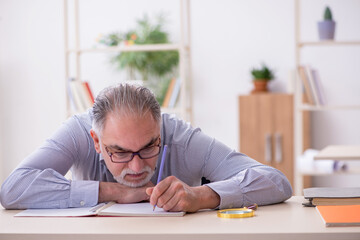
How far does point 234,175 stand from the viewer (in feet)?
6.67

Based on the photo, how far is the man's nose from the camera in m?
1.82

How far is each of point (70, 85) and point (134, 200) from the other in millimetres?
2991

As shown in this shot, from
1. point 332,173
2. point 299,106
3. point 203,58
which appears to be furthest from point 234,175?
point 203,58

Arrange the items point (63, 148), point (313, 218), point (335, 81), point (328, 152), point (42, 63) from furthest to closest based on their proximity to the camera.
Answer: point (42, 63) → point (335, 81) → point (328, 152) → point (63, 148) → point (313, 218)

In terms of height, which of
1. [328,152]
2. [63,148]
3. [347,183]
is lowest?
[347,183]

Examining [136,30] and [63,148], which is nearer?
[63,148]

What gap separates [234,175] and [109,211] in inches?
21.1

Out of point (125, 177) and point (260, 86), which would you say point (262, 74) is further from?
point (125, 177)

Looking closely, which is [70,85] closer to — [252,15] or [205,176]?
[252,15]

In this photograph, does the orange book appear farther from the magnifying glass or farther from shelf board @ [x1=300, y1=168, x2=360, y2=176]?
shelf board @ [x1=300, y1=168, x2=360, y2=176]

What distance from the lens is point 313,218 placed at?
1.58 metres

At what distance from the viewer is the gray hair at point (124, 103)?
1.87 m

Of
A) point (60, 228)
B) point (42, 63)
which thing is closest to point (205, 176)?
point (60, 228)

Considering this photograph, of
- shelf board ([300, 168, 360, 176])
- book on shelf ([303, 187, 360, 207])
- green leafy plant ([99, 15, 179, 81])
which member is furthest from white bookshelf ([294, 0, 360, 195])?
book on shelf ([303, 187, 360, 207])
